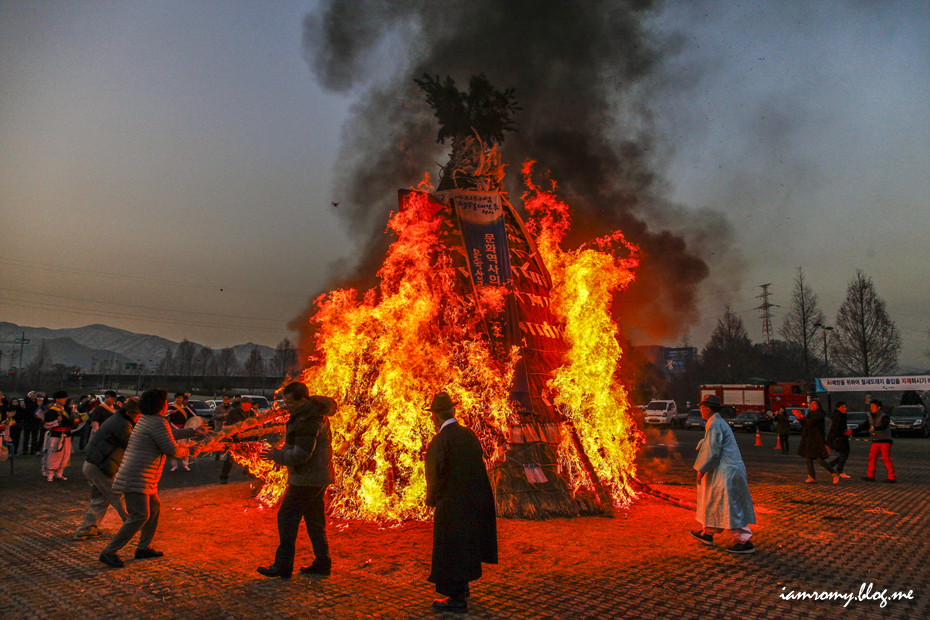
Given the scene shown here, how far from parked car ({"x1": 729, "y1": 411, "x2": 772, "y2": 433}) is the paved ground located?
1053 inches

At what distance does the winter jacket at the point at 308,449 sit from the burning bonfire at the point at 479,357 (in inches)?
64.8

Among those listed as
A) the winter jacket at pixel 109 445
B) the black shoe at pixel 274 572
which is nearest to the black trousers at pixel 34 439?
the winter jacket at pixel 109 445

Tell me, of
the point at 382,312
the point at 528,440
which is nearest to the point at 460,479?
the point at 528,440

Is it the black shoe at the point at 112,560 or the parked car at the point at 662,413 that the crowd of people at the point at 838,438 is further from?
the parked car at the point at 662,413

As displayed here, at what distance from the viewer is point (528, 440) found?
27.6 ft

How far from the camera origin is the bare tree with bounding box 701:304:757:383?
2162 inches

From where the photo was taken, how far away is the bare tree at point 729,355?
54.9 m

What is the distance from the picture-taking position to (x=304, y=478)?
5176 mm

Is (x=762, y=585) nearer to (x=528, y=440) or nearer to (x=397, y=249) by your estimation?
(x=528, y=440)

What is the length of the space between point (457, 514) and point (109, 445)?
4.49 meters

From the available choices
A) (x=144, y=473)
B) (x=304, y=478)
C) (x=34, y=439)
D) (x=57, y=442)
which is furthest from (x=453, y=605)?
(x=34, y=439)

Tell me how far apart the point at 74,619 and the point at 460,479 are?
3.09 m

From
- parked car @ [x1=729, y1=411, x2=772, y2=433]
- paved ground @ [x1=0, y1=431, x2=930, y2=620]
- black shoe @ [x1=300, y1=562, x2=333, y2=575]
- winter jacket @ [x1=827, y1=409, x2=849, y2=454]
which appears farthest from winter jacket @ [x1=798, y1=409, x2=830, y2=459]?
parked car @ [x1=729, y1=411, x2=772, y2=433]

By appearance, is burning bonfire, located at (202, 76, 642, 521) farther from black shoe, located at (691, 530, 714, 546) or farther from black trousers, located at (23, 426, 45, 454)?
black trousers, located at (23, 426, 45, 454)
